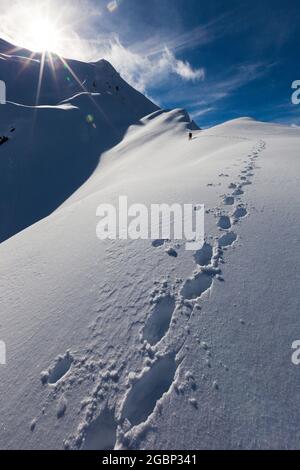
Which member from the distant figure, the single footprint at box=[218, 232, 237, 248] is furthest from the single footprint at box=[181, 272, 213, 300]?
the distant figure

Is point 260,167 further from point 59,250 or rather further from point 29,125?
point 29,125

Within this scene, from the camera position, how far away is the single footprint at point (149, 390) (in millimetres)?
2613

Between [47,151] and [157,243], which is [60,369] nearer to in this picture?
[157,243]

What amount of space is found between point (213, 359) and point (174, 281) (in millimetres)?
1375

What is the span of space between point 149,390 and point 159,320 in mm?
896

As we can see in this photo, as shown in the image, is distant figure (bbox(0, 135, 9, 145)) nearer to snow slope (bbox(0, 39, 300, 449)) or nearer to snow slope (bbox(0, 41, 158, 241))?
snow slope (bbox(0, 41, 158, 241))

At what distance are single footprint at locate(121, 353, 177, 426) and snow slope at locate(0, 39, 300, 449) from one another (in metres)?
0.01

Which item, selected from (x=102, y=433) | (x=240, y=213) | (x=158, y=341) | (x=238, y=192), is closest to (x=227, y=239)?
(x=240, y=213)

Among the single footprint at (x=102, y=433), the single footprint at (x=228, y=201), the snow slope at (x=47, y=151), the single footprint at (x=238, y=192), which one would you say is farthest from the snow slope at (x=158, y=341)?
the snow slope at (x=47, y=151)

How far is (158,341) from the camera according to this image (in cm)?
323

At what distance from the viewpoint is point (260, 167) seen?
874 cm

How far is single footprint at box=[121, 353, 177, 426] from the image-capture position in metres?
2.61

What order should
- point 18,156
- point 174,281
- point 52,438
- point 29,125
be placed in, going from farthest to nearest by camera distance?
1. point 29,125
2. point 18,156
3. point 174,281
4. point 52,438
